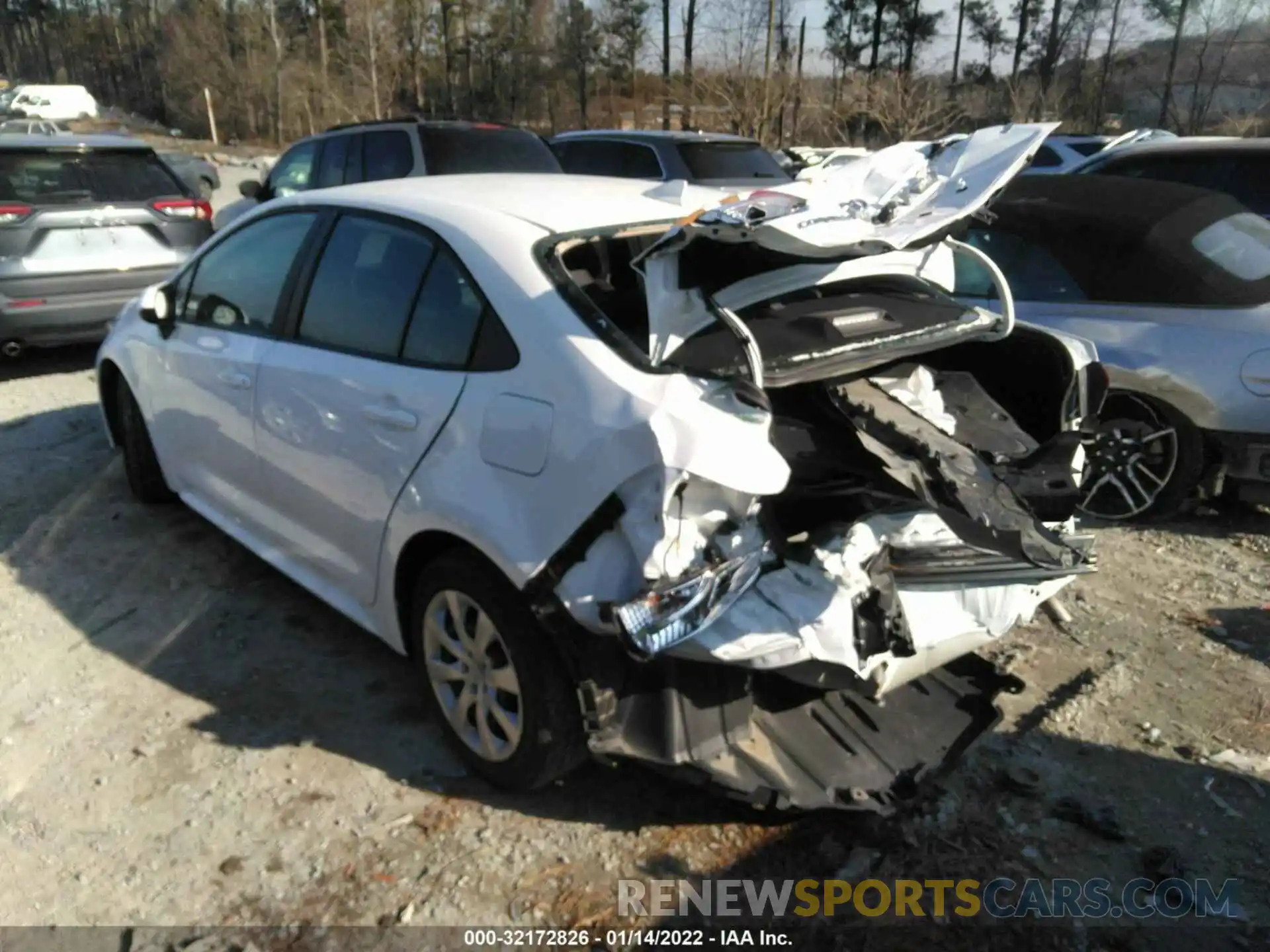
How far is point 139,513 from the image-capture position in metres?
5.19

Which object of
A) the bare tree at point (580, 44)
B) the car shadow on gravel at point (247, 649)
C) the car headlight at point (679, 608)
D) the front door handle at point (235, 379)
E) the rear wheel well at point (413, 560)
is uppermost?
the bare tree at point (580, 44)

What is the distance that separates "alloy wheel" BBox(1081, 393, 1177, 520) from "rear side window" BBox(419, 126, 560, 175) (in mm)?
5390

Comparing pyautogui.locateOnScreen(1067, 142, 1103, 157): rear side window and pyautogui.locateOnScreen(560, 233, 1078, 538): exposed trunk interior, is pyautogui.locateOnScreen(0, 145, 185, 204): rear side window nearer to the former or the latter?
pyautogui.locateOnScreen(560, 233, 1078, 538): exposed trunk interior

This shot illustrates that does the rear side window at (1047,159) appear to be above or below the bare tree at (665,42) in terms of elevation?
below

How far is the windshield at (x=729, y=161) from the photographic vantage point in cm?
1019

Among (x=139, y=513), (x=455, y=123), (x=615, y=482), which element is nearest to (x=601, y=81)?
(x=455, y=123)

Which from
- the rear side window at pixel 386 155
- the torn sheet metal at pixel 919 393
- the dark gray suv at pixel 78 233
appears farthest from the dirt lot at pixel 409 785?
the rear side window at pixel 386 155

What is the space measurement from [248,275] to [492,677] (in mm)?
2133

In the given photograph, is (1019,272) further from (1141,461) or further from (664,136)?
(664,136)

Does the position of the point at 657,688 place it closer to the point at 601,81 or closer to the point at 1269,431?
the point at 1269,431

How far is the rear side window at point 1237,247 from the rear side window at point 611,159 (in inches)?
229

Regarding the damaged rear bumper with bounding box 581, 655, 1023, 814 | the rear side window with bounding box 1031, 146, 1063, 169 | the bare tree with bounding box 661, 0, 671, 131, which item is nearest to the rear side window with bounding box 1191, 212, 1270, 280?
the damaged rear bumper with bounding box 581, 655, 1023, 814

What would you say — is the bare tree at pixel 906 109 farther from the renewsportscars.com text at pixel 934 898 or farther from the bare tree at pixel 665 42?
the renewsportscars.com text at pixel 934 898

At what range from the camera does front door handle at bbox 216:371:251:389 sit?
387 cm
